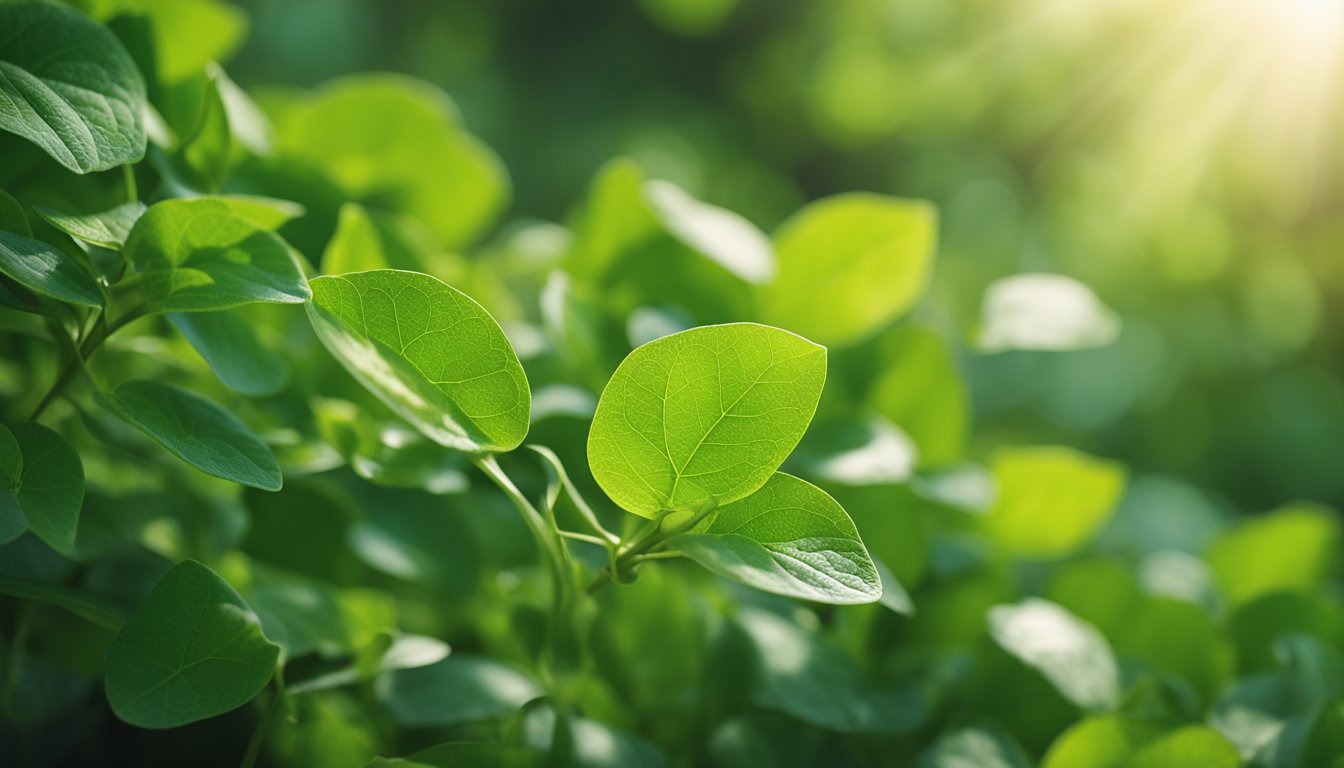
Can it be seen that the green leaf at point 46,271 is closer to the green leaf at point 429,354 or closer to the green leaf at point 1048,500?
the green leaf at point 429,354

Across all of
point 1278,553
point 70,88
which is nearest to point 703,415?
point 70,88

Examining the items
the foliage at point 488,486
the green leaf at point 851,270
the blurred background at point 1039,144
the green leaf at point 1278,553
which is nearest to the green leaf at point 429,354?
the foliage at point 488,486

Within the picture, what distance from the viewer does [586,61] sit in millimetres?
910

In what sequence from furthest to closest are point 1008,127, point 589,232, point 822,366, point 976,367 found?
point 1008,127, point 976,367, point 589,232, point 822,366

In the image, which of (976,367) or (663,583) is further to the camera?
(976,367)

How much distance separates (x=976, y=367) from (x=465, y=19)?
53 cm

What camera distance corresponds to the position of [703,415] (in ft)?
0.55

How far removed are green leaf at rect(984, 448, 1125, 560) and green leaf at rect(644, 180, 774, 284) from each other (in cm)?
10

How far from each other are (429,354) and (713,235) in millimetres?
102

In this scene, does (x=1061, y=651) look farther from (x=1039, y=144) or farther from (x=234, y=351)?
(x=1039, y=144)

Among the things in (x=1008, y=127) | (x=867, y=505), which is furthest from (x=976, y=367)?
(x=867, y=505)

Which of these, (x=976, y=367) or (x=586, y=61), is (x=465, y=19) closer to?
(x=586, y=61)

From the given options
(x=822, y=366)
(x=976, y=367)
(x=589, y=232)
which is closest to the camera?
(x=822, y=366)

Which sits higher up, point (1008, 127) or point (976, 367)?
point (1008, 127)
